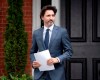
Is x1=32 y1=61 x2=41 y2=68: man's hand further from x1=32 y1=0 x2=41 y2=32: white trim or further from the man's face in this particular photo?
x1=32 y1=0 x2=41 y2=32: white trim

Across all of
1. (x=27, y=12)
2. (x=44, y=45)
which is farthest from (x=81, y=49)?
(x=44, y=45)

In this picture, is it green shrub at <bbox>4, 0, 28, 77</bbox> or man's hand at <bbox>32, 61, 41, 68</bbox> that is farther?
green shrub at <bbox>4, 0, 28, 77</bbox>

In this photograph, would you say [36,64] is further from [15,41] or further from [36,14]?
[36,14]

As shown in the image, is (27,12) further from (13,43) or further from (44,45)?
(44,45)

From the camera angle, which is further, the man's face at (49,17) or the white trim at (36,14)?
the white trim at (36,14)

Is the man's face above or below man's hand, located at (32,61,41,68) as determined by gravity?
above

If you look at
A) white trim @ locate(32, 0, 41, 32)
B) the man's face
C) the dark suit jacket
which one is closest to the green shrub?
white trim @ locate(32, 0, 41, 32)

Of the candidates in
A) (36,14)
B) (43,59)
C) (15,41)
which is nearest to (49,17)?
(43,59)

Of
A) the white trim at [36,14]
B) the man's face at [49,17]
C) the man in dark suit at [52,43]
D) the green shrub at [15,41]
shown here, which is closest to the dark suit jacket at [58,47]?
the man in dark suit at [52,43]

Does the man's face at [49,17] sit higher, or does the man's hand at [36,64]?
the man's face at [49,17]

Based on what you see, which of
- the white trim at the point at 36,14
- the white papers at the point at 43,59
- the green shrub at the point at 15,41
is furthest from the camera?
the white trim at the point at 36,14

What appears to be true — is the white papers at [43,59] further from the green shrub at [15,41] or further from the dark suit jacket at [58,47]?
the green shrub at [15,41]

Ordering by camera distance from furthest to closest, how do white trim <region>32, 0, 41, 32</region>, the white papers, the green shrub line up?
1. white trim <region>32, 0, 41, 32</region>
2. the green shrub
3. the white papers

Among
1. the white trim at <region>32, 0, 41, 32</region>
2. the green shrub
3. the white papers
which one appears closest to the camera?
the white papers
